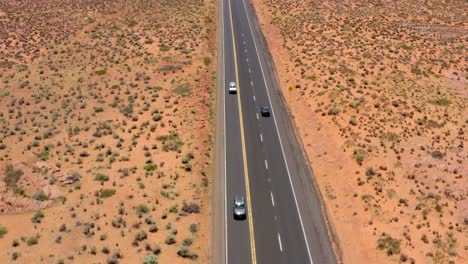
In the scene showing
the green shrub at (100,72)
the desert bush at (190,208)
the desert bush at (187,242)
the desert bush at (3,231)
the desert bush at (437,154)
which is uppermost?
the green shrub at (100,72)

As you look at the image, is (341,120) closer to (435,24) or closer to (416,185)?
(416,185)

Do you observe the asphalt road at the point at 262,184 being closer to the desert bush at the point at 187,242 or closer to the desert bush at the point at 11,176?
the desert bush at the point at 187,242

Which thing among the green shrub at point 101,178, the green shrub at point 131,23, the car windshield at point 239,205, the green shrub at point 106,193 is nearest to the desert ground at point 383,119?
the car windshield at point 239,205

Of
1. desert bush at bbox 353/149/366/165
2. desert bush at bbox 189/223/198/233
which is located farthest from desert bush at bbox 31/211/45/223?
desert bush at bbox 353/149/366/165

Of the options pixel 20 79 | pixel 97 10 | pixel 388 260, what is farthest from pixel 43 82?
pixel 388 260

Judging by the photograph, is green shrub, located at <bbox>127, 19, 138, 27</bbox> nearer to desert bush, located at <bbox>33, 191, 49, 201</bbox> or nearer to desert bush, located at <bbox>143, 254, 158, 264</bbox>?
desert bush, located at <bbox>33, 191, 49, 201</bbox>
